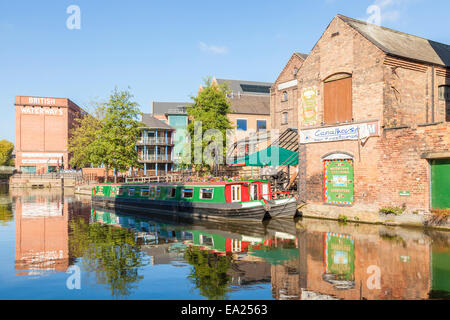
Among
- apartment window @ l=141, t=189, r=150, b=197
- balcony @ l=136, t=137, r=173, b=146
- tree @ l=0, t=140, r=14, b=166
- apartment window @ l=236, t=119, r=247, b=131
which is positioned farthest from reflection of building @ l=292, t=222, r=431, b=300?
tree @ l=0, t=140, r=14, b=166

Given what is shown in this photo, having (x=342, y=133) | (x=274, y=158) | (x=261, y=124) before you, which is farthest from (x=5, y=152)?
(x=342, y=133)

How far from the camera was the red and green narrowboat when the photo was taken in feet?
66.9

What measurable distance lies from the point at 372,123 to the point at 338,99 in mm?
2645

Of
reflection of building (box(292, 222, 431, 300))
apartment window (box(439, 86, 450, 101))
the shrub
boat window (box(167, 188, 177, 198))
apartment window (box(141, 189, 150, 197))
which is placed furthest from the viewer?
apartment window (box(141, 189, 150, 197))

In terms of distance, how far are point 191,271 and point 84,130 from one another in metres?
46.3

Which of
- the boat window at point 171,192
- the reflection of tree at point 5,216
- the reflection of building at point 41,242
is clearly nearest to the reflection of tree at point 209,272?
the reflection of building at point 41,242

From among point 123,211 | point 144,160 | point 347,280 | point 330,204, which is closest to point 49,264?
point 347,280

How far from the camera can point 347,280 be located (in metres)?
9.48

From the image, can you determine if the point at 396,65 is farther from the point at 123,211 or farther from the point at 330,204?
the point at 123,211

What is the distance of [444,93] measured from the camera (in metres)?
20.4

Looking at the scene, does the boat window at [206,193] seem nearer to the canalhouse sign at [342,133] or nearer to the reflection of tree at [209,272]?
the canalhouse sign at [342,133]

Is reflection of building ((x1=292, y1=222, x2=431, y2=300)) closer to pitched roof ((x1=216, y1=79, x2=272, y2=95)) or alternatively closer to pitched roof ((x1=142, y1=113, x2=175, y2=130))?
pitched roof ((x1=142, y1=113, x2=175, y2=130))

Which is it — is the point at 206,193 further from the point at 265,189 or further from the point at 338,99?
the point at 338,99

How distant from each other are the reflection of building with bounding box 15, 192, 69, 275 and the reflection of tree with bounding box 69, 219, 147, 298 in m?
0.47
